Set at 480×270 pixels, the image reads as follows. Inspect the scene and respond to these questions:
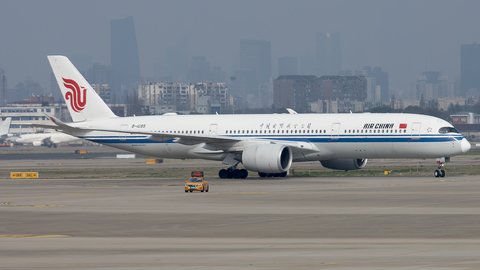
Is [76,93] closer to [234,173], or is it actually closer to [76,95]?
[76,95]

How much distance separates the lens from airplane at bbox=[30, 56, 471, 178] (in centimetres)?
4441

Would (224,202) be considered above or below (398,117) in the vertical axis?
below

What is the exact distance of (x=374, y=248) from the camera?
16938 millimetres

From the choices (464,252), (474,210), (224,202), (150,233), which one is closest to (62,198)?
(224,202)

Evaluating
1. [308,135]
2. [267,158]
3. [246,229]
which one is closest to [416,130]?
[308,135]

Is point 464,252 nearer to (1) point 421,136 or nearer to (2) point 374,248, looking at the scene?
(2) point 374,248

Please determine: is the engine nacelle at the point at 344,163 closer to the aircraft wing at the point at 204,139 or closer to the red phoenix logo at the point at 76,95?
the aircraft wing at the point at 204,139

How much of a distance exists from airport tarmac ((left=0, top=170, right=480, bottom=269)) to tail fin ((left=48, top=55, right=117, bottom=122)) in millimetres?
18767

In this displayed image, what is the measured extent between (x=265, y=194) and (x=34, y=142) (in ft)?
501

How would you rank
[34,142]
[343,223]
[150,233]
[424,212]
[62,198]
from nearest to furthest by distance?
[150,233] < [343,223] < [424,212] < [62,198] < [34,142]

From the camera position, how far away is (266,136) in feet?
158

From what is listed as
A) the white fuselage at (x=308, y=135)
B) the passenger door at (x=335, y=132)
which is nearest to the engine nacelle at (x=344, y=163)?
the white fuselage at (x=308, y=135)

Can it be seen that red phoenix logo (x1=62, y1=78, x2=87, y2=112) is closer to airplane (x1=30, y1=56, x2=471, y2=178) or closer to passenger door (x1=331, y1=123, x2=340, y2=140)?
airplane (x1=30, y1=56, x2=471, y2=178)

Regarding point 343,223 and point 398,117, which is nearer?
point 343,223
